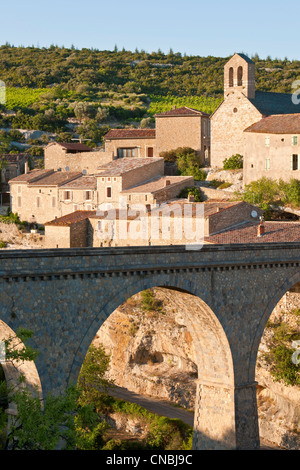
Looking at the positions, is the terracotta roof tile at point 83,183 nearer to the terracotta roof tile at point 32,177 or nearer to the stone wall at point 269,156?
the terracotta roof tile at point 32,177

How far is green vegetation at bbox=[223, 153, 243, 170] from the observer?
2196 inches

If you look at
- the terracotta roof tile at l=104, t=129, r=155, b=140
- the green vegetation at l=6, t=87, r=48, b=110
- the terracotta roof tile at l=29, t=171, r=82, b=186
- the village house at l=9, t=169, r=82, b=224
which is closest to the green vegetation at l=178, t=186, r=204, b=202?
the village house at l=9, t=169, r=82, b=224

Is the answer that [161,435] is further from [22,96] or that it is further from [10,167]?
[22,96]

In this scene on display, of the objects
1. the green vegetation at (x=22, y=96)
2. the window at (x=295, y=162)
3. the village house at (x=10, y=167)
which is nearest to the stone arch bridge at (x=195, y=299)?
the window at (x=295, y=162)

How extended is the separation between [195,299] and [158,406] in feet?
40.2

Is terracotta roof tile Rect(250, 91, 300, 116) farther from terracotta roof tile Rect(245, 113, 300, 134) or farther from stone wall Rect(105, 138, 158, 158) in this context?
stone wall Rect(105, 138, 158, 158)

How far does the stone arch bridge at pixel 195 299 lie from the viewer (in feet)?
68.5

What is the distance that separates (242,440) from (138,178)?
2769 centimetres

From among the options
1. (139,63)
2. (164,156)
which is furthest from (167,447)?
(139,63)

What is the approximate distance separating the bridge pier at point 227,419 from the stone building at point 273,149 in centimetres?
2436

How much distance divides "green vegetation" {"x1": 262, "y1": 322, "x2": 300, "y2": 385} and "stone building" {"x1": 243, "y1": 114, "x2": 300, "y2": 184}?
55.8 ft

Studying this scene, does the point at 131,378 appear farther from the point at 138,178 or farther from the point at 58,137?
the point at 58,137

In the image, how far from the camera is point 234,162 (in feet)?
183

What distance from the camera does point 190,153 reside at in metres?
58.0
